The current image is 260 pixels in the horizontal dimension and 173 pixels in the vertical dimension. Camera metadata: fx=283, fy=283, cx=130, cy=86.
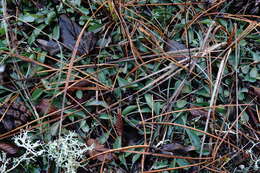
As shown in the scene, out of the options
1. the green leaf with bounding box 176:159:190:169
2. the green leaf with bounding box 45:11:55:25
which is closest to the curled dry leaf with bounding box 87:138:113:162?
the green leaf with bounding box 176:159:190:169

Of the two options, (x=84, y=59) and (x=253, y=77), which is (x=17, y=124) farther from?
(x=253, y=77)

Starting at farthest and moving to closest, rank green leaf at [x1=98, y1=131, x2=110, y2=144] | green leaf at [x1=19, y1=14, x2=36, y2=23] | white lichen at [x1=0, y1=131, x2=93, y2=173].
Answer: green leaf at [x1=19, y1=14, x2=36, y2=23], green leaf at [x1=98, y1=131, x2=110, y2=144], white lichen at [x1=0, y1=131, x2=93, y2=173]

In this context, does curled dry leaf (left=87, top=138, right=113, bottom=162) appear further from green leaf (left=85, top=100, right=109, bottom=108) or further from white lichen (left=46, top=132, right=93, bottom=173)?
green leaf (left=85, top=100, right=109, bottom=108)

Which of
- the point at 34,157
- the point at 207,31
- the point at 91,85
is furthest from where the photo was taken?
the point at 207,31

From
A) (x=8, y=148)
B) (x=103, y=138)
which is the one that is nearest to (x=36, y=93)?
(x=8, y=148)

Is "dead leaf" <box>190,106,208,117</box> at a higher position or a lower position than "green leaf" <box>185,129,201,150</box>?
higher

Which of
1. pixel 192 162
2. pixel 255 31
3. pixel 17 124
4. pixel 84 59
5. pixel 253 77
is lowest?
pixel 192 162

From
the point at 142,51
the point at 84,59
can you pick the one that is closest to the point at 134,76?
the point at 142,51

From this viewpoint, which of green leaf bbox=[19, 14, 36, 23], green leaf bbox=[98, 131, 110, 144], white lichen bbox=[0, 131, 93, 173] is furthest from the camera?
green leaf bbox=[19, 14, 36, 23]
